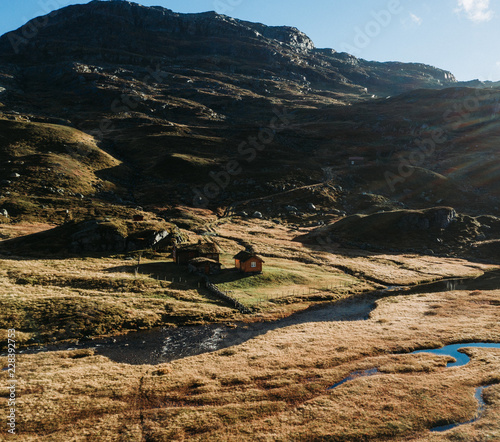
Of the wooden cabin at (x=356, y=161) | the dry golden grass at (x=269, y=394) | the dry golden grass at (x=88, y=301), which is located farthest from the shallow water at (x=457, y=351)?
the wooden cabin at (x=356, y=161)

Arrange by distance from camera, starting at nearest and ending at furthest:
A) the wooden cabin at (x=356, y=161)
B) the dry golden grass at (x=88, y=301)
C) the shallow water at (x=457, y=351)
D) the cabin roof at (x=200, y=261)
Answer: the shallow water at (x=457, y=351) → the dry golden grass at (x=88, y=301) → the cabin roof at (x=200, y=261) → the wooden cabin at (x=356, y=161)

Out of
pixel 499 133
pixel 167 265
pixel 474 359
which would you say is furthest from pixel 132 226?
pixel 499 133

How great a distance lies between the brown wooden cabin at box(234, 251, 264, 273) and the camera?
57.7m

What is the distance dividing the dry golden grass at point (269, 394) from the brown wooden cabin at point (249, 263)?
21357 mm

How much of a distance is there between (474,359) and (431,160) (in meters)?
147

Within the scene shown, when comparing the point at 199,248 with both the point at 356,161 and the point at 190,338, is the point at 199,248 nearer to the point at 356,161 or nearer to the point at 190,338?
the point at 190,338

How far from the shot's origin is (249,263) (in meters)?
58.0

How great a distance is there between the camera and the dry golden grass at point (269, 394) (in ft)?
70.4

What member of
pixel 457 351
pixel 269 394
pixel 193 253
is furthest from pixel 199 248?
pixel 457 351

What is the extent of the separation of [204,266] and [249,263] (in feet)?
26.0

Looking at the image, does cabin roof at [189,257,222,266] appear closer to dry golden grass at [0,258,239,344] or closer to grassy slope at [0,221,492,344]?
grassy slope at [0,221,492,344]

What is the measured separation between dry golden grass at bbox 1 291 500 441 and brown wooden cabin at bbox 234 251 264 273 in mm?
21357

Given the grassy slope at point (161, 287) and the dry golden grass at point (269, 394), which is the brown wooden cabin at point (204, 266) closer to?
the grassy slope at point (161, 287)

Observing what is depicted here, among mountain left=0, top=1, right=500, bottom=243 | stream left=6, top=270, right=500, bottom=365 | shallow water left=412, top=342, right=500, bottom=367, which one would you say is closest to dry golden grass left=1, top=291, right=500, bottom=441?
shallow water left=412, top=342, right=500, bottom=367
